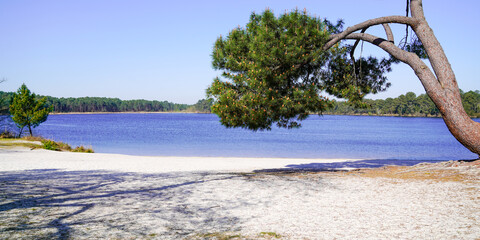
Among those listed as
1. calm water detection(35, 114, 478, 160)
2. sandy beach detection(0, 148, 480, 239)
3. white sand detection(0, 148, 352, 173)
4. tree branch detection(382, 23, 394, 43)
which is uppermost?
tree branch detection(382, 23, 394, 43)

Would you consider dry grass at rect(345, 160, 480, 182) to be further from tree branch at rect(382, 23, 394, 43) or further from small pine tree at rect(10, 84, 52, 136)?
small pine tree at rect(10, 84, 52, 136)

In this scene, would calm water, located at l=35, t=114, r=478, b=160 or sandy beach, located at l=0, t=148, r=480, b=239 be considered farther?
calm water, located at l=35, t=114, r=478, b=160

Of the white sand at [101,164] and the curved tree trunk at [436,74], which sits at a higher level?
the curved tree trunk at [436,74]

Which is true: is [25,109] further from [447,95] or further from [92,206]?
[447,95]

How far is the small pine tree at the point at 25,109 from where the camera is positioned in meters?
33.4

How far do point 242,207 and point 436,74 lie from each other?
26.0 ft

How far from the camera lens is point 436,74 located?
11.0m

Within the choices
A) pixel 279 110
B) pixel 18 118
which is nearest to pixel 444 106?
pixel 279 110

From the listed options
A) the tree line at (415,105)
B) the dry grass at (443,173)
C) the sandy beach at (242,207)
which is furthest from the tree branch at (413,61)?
the tree line at (415,105)

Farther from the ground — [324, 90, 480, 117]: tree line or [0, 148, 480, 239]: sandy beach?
[324, 90, 480, 117]: tree line

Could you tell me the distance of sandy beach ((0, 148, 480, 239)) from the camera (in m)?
5.44

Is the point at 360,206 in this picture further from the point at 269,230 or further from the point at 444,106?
the point at 444,106

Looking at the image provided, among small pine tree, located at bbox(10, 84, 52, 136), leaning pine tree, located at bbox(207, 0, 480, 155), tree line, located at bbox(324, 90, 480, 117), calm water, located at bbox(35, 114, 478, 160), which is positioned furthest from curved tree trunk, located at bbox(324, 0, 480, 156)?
tree line, located at bbox(324, 90, 480, 117)

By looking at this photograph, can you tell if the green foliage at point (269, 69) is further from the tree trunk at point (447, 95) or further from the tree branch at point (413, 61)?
the tree trunk at point (447, 95)
